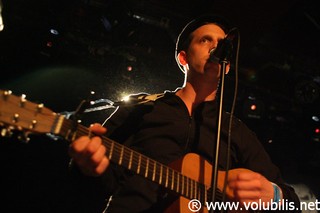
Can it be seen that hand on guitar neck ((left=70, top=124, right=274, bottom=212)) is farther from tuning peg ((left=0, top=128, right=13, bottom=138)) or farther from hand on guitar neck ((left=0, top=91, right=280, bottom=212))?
tuning peg ((left=0, top=128, right=13, bottom=138))

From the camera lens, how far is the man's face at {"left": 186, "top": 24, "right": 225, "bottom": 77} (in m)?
2.79

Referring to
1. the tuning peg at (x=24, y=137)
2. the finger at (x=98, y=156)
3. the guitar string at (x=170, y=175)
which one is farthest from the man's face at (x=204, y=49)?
the tuning peg at (x=24, y=137)

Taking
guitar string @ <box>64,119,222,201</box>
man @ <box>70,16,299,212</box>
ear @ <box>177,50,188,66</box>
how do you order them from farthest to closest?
ear @ <box>177,50,188,66</box> < man @ <box>70,16,299,212</box> < guitar string @ <box>64,119,222,201</box>

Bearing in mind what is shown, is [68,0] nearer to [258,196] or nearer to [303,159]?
[258,196]

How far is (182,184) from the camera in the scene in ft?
6.52

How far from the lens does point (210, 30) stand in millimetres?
3025

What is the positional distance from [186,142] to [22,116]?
54.4 inches

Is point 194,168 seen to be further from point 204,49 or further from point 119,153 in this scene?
point 204,49

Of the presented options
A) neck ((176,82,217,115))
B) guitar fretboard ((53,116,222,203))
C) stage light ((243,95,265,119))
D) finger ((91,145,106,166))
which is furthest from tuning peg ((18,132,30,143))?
stage light ((243,95,265,119))

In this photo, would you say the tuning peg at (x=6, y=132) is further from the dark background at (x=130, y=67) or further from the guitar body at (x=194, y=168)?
the dark background at (x=130, y=67)

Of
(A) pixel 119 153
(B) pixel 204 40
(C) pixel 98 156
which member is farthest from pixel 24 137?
(B) pixel 204 40

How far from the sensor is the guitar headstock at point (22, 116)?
4.70 ft

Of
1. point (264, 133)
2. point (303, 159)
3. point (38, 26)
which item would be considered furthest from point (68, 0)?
point (303, 159)

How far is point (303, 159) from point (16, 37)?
599cm
